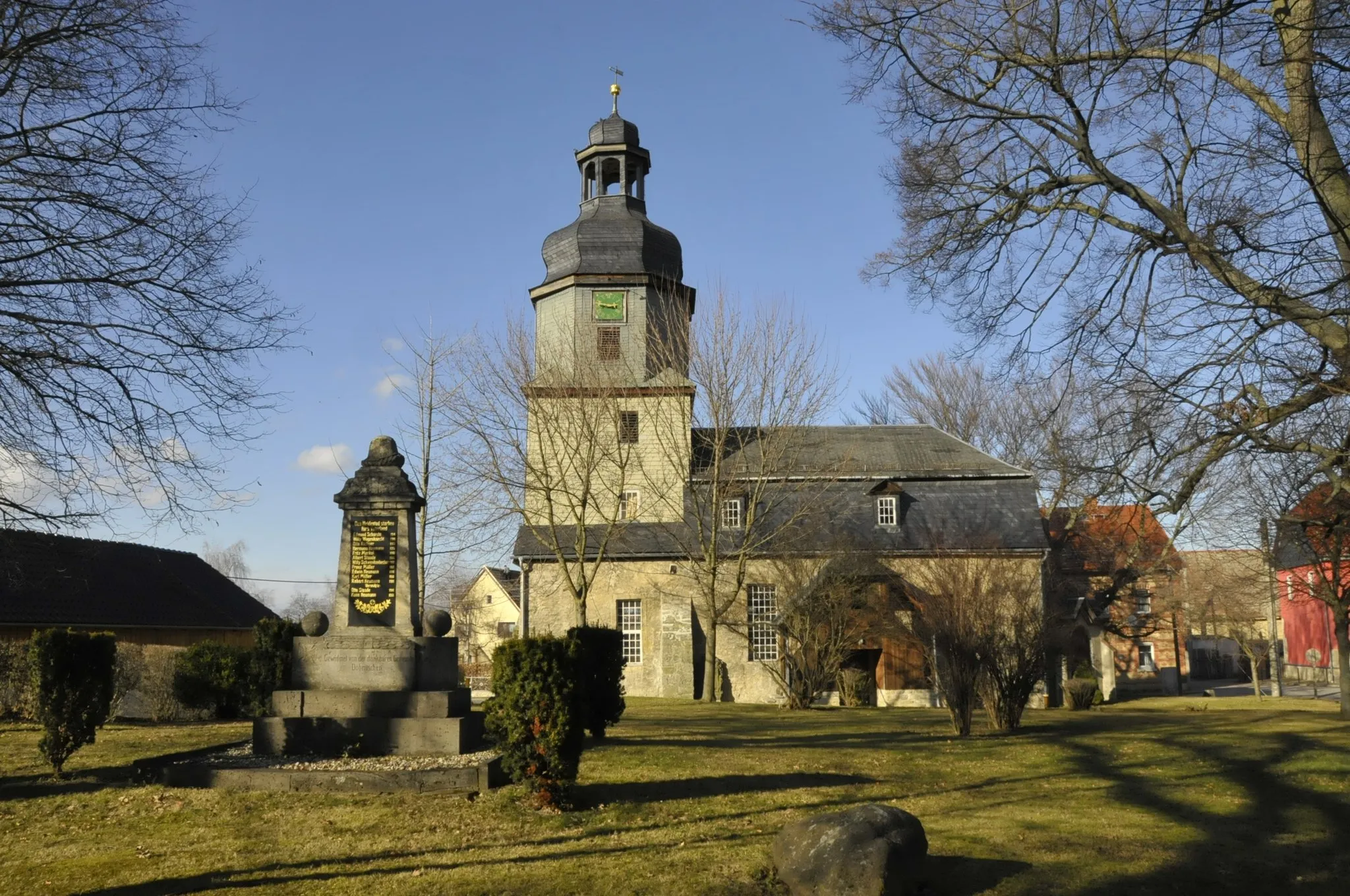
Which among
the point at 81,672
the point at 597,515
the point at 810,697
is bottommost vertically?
the point at 810,697

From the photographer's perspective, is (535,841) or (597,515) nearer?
(535,841)

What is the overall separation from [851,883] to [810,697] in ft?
58.7

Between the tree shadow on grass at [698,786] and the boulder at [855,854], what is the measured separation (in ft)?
8.95

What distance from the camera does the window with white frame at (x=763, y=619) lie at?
31.1 m

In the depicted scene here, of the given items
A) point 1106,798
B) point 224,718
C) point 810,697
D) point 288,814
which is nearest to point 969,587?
point 810,697

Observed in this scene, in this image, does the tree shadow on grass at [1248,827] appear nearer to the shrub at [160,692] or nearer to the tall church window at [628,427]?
the shrub at [160,692]

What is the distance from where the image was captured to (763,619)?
3114cm

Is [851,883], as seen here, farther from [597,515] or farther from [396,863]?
[597,515]

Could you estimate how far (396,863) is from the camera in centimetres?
777

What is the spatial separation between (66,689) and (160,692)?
7.30 metres

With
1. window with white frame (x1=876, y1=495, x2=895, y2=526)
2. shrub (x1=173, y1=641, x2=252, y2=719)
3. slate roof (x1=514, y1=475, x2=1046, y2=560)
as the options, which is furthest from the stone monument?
window with white frame (x1=876, y1=495, x2=895, y2=526)

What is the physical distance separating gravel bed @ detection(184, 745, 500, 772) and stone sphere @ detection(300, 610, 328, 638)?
4.89ft

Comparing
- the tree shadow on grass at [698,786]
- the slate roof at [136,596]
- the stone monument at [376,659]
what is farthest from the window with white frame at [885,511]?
the stone monument at [376,659]

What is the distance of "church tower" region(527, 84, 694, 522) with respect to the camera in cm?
2867
